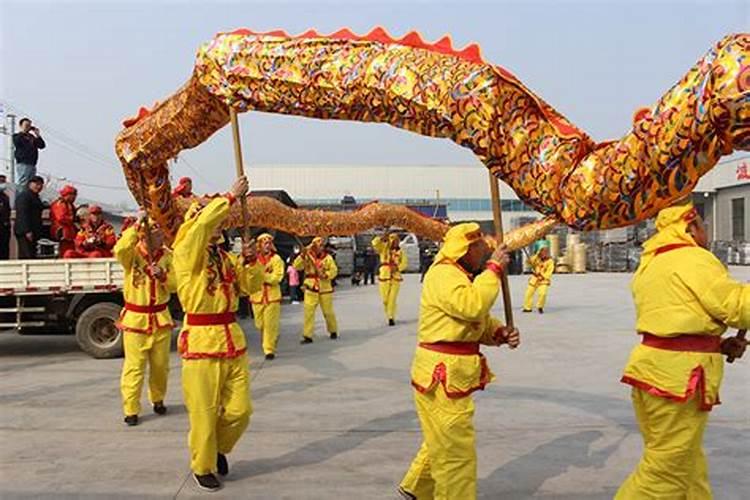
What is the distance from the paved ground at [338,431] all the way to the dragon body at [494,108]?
6.89 ft

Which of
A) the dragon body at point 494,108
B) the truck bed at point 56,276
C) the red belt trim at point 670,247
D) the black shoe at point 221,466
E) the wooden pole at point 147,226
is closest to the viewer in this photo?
the dragon body at point 494,108

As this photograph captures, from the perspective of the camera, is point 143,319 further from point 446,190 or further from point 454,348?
point 446,190

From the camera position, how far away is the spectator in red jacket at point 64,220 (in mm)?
9648

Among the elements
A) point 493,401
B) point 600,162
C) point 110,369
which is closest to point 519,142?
point 600,162

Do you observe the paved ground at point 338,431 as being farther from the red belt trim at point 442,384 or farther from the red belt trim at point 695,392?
the red belt trim at point 695,392

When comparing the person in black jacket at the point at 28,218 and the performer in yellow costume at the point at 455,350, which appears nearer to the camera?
the performer in yellow costume at the point at 455,350

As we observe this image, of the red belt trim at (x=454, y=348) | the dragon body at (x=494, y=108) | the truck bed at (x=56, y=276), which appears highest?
the dragon body at (x=494, y=108)

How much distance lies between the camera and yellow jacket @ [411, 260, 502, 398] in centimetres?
354

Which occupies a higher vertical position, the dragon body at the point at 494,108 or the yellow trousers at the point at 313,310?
the dragon body at the point at 494,108

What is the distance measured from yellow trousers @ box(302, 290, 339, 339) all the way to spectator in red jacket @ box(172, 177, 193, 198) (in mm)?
5207

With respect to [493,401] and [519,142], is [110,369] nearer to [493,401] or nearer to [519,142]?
[493,401]

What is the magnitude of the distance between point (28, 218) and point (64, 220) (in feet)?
1.56

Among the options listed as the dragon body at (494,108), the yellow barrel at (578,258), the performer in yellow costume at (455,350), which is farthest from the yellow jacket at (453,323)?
the yellow barrel at (578,258)

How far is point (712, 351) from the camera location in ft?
11.2
